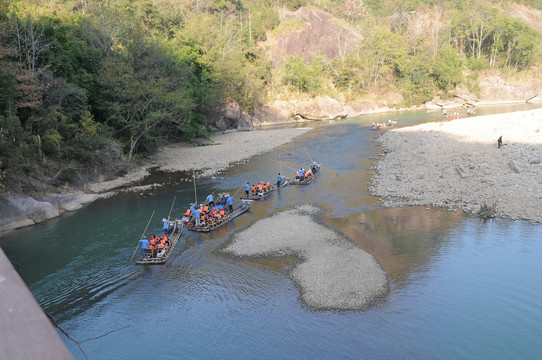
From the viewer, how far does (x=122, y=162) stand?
40.1 metres

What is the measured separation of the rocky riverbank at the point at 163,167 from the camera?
1071 inches

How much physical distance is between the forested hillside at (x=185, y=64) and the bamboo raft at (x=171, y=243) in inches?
507

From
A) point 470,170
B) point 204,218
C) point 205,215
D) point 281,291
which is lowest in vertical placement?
point 281,291

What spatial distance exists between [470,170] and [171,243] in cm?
2531

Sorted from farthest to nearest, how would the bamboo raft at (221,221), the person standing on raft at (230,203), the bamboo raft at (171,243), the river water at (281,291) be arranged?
the person standing on raft at (230,203), the bamboo raft at (221,221), the bamboo raft at (171,243), the river water at (281,291)

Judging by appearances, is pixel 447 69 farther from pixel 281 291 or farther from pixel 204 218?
pixel 281 291

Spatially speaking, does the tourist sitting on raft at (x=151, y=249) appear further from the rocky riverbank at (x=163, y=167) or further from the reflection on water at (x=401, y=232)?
the rocky riverbank at (x=163, y=167)

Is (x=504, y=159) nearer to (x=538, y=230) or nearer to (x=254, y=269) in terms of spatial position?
(x=538, y=230)

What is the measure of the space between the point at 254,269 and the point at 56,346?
1840 cm

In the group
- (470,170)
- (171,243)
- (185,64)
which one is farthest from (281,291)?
(185,64)

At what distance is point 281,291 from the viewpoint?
18031mm

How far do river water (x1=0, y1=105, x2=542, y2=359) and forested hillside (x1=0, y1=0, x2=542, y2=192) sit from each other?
9498 mm

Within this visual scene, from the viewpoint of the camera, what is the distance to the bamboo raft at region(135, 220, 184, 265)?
69.7 feet

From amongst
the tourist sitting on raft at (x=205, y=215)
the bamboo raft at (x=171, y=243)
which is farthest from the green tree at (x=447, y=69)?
the bamboo raft at (x=171, y=243)
